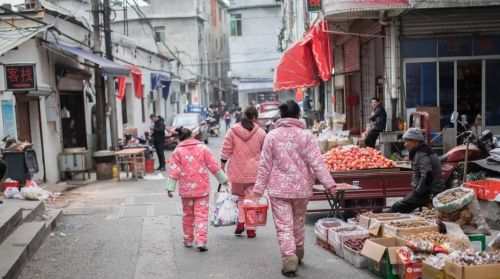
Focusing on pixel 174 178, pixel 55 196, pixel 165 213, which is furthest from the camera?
pixel 55 196

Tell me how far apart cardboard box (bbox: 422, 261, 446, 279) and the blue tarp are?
27.4 m

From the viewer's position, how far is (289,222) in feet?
20.6

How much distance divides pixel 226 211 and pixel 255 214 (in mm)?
979

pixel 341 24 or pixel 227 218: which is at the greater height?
pixel 341 24

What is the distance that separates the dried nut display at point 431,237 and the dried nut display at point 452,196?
1.68 ft

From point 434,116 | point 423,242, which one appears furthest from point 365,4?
point 423,242

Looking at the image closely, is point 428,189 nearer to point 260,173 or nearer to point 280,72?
point 260,173

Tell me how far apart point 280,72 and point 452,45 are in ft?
22.0

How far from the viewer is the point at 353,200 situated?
31.0 feet

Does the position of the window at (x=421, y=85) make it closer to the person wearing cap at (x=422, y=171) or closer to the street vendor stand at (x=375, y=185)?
the street vendor stand at (x=375, y=185)

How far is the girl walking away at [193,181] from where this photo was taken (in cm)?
761

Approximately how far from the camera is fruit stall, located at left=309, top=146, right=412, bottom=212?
29.9ft

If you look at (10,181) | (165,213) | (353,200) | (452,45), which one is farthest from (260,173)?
(452,45)

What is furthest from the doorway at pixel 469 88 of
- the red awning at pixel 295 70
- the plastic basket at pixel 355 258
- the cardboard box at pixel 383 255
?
the cardboard box at pixel 383 255
